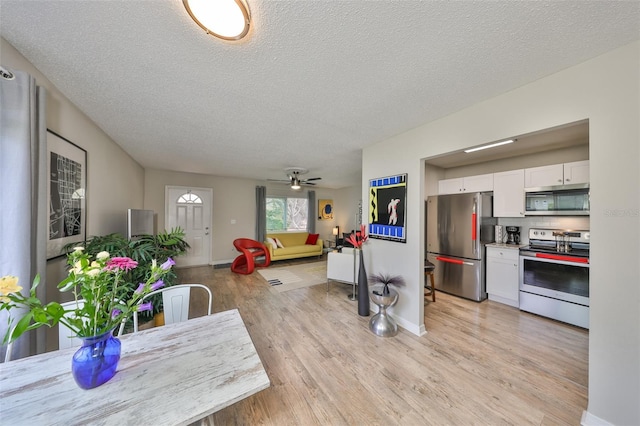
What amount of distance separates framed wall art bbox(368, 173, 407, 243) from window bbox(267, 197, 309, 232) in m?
4.29

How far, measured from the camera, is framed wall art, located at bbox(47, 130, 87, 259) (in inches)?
64.2

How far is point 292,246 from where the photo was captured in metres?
6.23

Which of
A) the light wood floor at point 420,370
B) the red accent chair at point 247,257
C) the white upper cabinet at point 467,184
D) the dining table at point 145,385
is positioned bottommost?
the light wood floor at point 420,370

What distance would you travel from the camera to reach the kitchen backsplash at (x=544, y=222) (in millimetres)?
2898

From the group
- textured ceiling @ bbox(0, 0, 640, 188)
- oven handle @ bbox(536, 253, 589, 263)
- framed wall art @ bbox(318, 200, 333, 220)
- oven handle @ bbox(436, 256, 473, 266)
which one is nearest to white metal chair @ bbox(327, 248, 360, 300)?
oven handle @ bbox(436, 256, 473, 266)

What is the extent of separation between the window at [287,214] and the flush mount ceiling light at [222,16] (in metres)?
5.62

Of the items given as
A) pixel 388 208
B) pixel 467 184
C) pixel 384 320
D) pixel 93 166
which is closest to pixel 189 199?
pixel 93 166

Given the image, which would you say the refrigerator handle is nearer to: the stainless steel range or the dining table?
the stainless steel range

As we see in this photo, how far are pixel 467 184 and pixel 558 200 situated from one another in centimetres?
110

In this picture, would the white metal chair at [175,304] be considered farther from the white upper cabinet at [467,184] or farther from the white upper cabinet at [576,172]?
the white upper cabinet at [576,172]

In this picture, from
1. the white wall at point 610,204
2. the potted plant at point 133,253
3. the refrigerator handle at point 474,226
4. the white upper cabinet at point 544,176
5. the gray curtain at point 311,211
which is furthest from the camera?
the gray curtain at point 311,211

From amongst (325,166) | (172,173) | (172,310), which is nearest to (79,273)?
(172,310)

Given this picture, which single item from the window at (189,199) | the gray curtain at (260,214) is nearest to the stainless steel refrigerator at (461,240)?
the gray curtain at (260,214)

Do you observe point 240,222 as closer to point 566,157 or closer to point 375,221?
point 375,221
